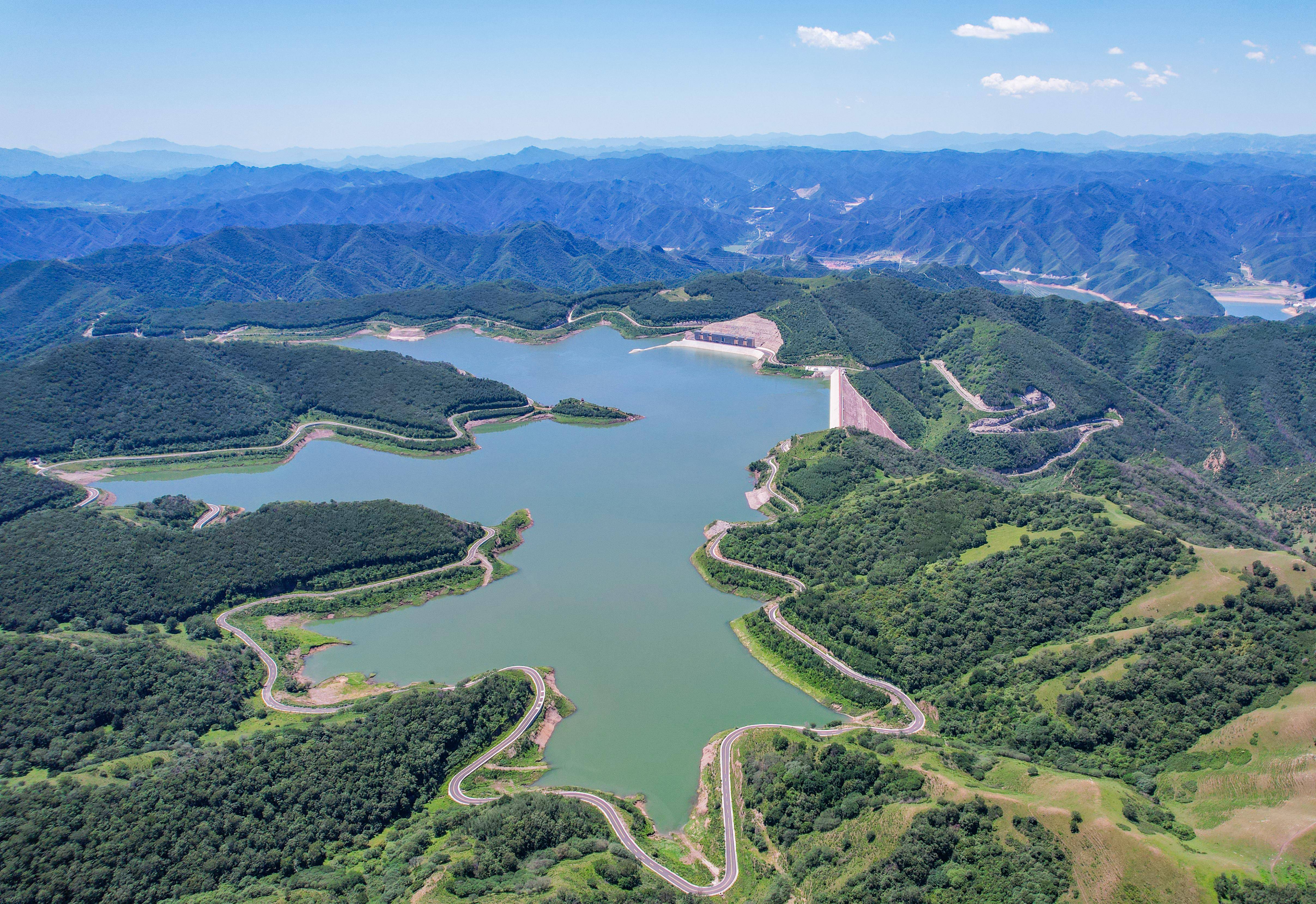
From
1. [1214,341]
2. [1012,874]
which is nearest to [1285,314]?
[1214,341]

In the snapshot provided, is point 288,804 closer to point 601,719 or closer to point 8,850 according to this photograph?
point 8,850

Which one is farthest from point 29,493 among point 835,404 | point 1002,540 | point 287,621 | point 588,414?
point 835,404

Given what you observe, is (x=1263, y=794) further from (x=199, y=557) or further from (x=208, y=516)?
(x=208, y=516)

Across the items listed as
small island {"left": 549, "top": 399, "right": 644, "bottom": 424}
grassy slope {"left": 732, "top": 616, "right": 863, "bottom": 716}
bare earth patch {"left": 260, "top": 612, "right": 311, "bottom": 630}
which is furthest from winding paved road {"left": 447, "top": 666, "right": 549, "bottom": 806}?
small island {"left": 549, "top": 399, "right": 644, "bottom": 424}

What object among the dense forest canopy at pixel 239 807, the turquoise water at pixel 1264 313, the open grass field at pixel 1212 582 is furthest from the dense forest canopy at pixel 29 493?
the turquoise water at pixel 1264 313

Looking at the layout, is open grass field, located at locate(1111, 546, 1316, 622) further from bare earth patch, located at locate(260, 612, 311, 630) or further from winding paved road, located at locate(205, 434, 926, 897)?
bare earth patch, located at locate(260, 612, 311, 630)

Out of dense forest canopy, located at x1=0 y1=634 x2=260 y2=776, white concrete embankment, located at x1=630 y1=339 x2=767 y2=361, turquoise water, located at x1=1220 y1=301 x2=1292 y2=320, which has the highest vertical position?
turquoise water, located at x1=1220 y1=301 x2=1292 y2=320
